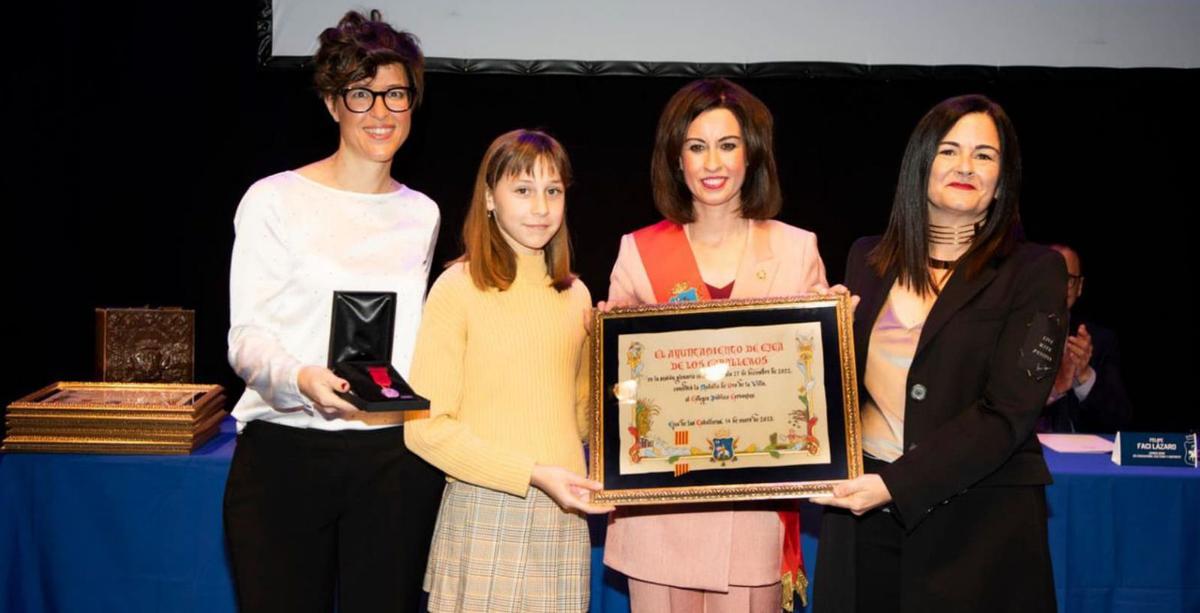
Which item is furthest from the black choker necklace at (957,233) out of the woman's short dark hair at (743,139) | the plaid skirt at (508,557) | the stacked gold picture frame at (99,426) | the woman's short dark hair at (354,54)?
the stacked gold picture frame at (99,426)

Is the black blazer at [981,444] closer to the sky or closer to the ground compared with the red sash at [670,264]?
closer to the ground

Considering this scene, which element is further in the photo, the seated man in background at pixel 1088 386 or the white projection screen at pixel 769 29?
the white projection screen at pixel 769 29

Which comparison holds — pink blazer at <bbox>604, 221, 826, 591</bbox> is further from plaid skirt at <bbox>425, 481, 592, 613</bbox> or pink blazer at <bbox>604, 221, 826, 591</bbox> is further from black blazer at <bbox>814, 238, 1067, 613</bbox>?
black blazer at <bbox>814, 238, 1067, 613</bbox>

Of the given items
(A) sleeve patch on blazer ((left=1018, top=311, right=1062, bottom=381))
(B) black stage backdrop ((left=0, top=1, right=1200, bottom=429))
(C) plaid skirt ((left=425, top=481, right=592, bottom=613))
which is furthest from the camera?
(B) black stage backdrop ((left=0, top=1, right=1200, bottom=429))

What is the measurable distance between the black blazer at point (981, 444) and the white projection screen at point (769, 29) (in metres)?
2.48

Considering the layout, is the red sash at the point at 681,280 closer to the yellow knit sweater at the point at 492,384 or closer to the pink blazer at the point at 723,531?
the pink blazer at the point at 723,531

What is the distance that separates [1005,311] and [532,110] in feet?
9.23

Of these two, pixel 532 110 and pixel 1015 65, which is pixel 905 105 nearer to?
pixel 1015 65

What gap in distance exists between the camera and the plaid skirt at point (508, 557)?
2328 mm

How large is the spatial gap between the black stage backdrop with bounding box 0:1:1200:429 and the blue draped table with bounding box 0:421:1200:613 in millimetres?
860

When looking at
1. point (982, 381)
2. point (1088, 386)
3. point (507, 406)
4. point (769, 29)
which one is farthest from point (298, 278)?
point (1088, 386)

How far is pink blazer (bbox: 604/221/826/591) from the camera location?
2447mm

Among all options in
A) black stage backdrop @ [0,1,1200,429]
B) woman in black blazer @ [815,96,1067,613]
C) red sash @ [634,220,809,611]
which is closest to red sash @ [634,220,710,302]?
red sash @ [634,220,809,611]

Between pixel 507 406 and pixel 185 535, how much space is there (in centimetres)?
174
